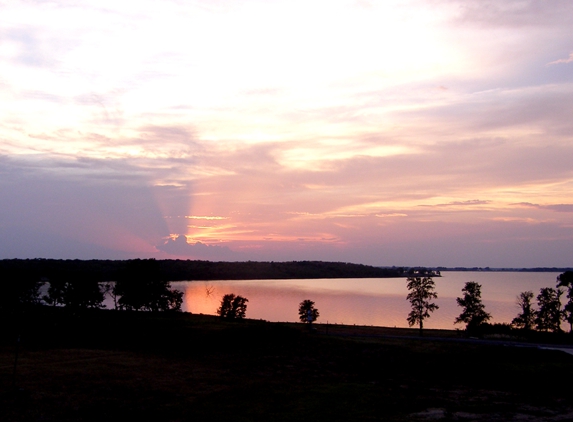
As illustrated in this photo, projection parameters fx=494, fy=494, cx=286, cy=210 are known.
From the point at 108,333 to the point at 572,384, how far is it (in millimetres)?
36972

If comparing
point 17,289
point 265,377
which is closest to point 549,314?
point 265,377

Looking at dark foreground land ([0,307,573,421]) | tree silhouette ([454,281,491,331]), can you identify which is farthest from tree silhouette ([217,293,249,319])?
tree silhouette ([454,281,491,331])

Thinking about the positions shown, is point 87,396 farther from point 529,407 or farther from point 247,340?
point 529,407

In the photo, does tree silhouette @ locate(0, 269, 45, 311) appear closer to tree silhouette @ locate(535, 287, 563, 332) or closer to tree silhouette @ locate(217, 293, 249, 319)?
tree silhouette @ locate(217, 293, 249, 319)

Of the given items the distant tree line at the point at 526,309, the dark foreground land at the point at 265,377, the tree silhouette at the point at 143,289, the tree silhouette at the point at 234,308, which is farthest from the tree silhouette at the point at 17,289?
the distant tree line at the point at 526,309

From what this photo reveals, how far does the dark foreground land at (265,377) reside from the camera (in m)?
22.1

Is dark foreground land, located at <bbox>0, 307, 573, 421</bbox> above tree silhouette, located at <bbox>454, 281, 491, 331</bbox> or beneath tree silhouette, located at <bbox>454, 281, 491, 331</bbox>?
beneath

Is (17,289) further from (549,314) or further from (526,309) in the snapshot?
(549,314)

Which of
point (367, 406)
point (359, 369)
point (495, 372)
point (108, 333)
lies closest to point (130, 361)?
point (108, 333)

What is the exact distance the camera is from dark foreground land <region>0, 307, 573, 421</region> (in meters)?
22.1

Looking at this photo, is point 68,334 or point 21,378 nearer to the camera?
point 21,378

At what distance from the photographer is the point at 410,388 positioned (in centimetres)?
2758

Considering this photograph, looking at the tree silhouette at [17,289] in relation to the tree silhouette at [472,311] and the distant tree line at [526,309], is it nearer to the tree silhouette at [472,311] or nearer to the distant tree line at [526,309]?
the distant tree line at [526,309]

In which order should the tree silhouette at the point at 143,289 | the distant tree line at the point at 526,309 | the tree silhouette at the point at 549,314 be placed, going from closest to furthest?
1. the distant tree line at the point at 526,309
2. the tree silhouette at the point at 549,314
3. the tree silhouette at the point at 143,289
